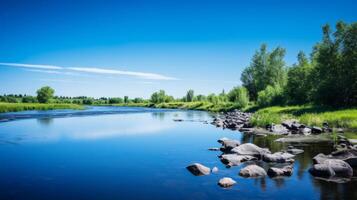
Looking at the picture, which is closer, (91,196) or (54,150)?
(91,196)

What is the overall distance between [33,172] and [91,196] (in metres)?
6.28

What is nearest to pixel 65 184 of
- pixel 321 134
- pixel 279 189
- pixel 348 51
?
pixel 279 189

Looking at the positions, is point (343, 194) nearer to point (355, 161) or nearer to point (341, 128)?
point (355, 161)

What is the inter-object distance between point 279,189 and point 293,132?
22511 millimetres

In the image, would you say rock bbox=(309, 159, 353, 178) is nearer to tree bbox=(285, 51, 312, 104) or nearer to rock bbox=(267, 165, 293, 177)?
rock bbox=(267, 165, 293, 177)

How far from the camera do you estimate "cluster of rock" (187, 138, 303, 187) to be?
50.6 feet

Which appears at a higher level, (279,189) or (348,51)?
(348,51)

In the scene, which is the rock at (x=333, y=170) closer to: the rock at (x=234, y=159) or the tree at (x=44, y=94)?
the rock at (x=234, y=159)

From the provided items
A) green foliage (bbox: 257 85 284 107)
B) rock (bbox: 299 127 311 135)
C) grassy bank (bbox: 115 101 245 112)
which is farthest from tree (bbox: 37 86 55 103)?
rock (bbox: 299 127 311 135)

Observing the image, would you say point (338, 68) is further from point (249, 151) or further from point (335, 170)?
point (335, 170)

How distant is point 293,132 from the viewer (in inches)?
1336

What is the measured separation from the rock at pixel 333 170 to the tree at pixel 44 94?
14369 centimetres

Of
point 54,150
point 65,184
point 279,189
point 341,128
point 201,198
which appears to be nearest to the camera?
point 201,198

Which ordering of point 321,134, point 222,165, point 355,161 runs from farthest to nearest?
1. point 321,134
2. point 222,165
3. point 355,161
